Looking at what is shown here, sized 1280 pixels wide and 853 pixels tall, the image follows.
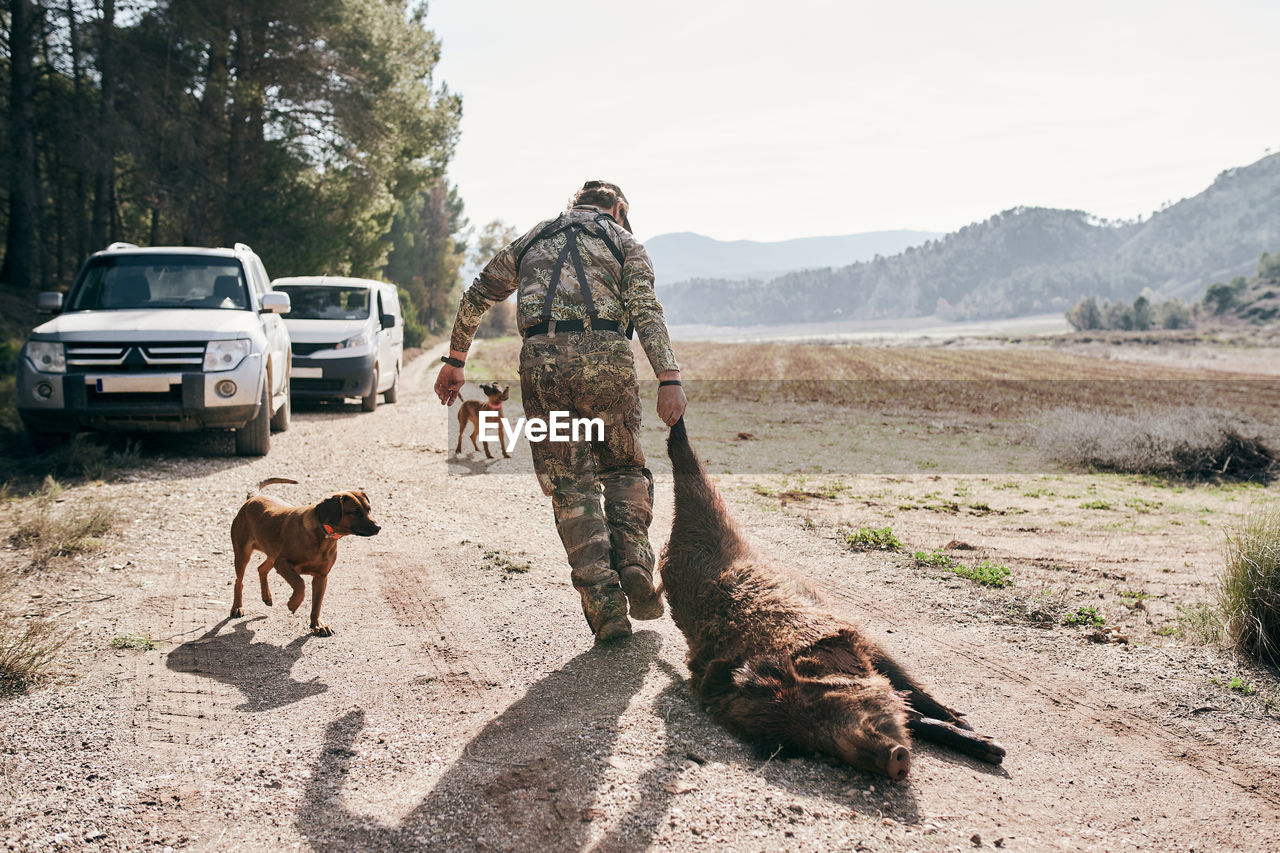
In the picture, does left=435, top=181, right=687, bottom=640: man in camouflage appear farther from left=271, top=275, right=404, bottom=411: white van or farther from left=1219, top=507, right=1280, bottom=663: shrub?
left=271, top=275, right=404, bottom=411: white van

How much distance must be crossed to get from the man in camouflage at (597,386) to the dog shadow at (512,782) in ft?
1.83

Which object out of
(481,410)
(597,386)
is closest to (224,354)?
(481,410)

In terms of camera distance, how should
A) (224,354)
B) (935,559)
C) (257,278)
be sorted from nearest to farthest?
(935,559), (224,354), (257,278)

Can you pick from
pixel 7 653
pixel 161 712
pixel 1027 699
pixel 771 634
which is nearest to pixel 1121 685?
pixel 1027 699

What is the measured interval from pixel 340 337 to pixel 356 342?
287 millimetres

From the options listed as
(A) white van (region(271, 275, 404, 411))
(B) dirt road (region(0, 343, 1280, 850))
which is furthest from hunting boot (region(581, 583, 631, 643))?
(A) white van (region(271, 275, 404, 411))

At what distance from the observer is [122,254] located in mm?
9828

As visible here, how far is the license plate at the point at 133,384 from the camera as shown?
27.1ft

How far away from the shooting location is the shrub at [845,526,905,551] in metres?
6.59

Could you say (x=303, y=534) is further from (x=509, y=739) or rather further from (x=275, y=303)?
(x=275, y=303)

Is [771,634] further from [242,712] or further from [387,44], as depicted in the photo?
[387,44]

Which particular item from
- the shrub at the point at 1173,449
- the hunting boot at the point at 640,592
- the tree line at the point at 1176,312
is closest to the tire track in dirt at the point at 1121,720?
the hunting boot at the point at 640,592

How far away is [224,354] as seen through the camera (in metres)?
8.82

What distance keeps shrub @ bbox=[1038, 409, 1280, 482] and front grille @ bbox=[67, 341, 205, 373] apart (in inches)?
473
